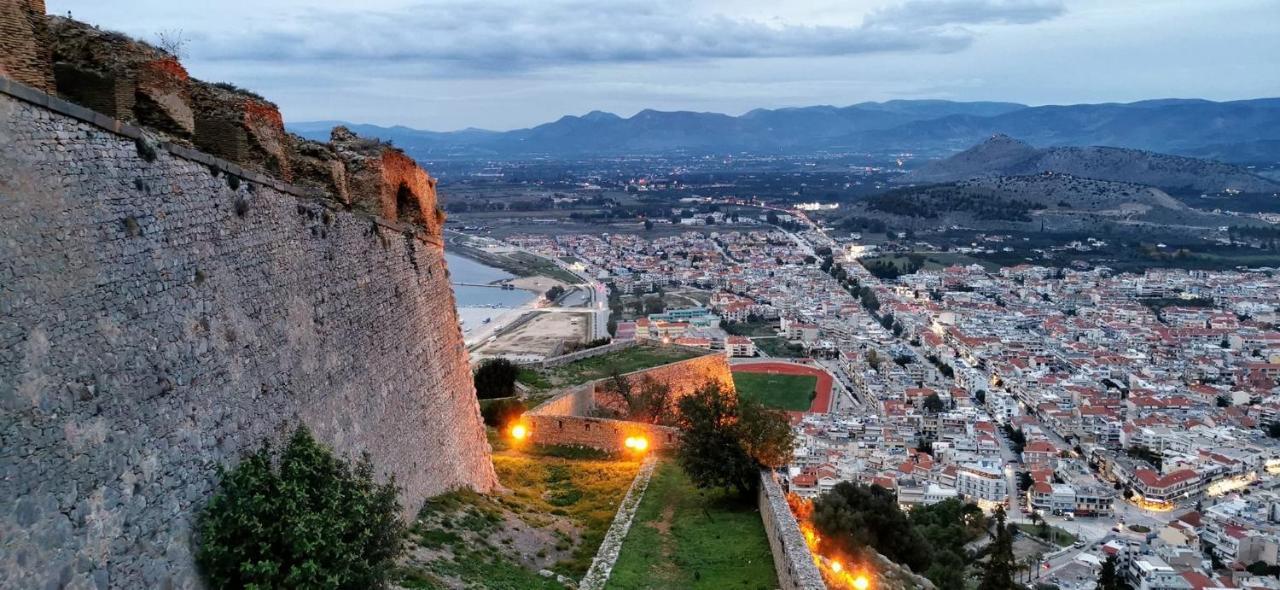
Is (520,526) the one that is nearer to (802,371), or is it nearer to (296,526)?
(296,526)

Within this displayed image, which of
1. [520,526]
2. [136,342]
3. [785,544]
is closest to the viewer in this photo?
[136,342]

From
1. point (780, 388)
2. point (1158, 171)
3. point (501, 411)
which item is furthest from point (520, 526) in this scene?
point (1158, 171)

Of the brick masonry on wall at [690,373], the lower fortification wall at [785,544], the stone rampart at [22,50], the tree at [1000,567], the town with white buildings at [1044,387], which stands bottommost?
the town with white buildings at [1044,387]

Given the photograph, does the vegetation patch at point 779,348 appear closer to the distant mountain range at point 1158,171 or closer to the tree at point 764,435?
the tree at point 764,435

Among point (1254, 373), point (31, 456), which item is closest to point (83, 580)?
point (31, 456)

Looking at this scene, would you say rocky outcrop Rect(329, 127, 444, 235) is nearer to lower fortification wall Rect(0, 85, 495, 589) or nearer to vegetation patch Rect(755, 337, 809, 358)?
lower fortification wall Rect(0, 85, 495, 589)

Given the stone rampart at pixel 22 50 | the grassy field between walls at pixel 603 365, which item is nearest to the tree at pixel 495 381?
the grassy field between walls at pixel 603 365
